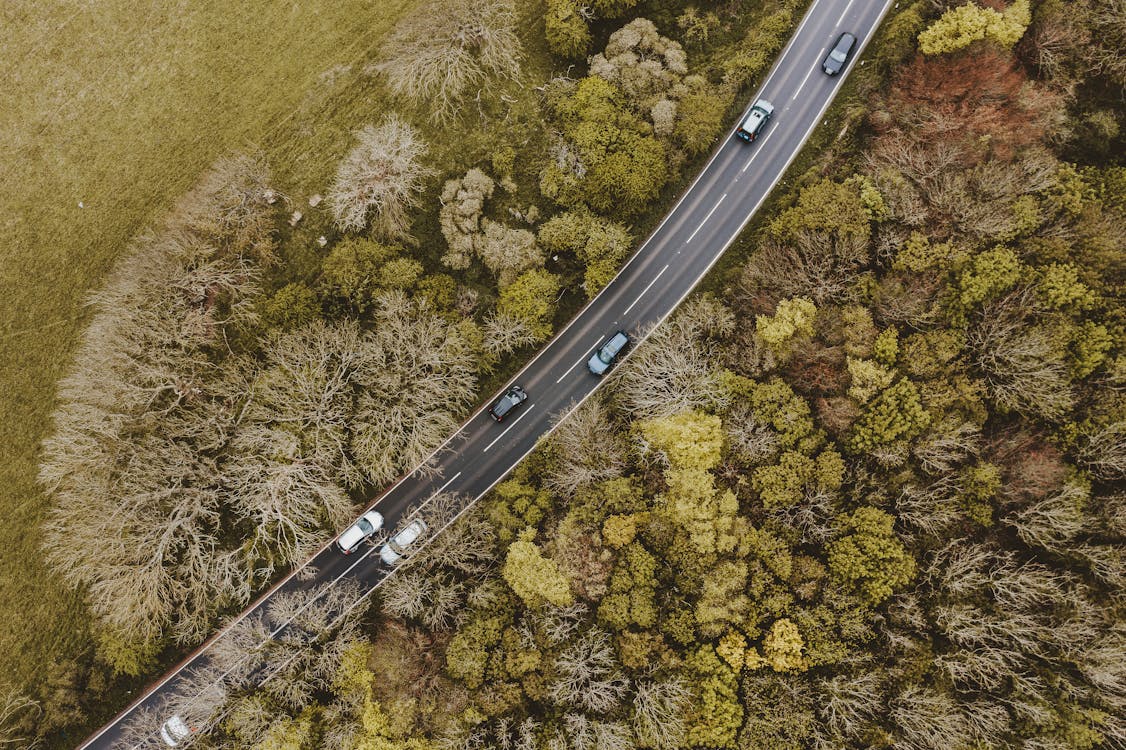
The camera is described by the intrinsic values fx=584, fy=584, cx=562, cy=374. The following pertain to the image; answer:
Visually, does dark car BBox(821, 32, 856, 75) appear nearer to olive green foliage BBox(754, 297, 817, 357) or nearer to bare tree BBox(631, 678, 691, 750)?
olive green foliage BBox(754, 297, 817, 357)

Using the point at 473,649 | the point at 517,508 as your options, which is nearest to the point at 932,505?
the point at 517,508

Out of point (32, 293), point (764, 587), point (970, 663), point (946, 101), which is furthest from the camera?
point (32, 293)

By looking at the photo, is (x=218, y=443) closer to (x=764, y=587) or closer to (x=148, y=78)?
(x=148, y=78)

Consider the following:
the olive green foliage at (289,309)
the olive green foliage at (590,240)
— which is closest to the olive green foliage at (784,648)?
the olive green foliage at (590,240)

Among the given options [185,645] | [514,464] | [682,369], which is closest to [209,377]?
[185,645]

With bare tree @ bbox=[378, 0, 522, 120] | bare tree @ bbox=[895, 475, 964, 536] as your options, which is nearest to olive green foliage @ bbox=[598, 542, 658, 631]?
bare tree @ bbox=[895, 475, 964, 536]

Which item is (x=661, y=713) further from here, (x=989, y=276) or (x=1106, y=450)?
(x=989, y=276)

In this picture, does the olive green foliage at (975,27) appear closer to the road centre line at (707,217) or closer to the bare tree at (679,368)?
the road centre line at (707,217)
